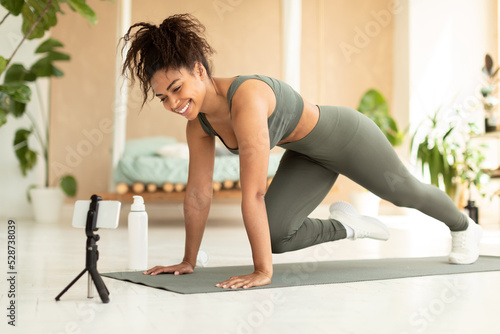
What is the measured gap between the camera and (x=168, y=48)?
1610 millimetres

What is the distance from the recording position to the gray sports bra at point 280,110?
5.78 ft

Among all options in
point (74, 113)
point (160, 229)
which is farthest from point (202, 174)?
point (74, 113)

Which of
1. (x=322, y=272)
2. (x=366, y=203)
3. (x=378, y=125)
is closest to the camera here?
(x=322, y=272)

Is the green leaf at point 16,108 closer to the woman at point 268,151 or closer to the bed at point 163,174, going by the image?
the bed at point 163,174

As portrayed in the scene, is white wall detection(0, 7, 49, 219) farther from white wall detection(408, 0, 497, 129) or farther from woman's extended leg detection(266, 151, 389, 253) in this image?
woman's extended leg detection(266, 151, 389, 253)

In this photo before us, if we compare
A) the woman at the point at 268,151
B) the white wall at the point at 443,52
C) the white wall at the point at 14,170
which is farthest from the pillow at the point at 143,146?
the woman at the point at 268,151

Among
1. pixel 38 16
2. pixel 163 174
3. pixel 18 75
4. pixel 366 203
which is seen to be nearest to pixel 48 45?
pixel 18 75

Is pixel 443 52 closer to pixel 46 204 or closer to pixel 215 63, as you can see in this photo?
pixel 215 63

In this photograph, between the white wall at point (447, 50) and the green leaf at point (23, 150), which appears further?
the white wall at point (447, 50)

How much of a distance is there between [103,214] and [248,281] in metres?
0.45

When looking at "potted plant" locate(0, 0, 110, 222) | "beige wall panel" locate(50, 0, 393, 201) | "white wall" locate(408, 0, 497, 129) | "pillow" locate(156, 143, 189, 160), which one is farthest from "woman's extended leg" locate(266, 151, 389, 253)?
"white wall" locate(408, 0, 497, 129)

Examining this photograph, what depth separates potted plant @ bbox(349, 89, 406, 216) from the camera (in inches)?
216

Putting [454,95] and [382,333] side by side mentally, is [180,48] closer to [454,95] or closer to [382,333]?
[382,333]

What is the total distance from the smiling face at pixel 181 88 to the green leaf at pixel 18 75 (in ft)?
11.9
